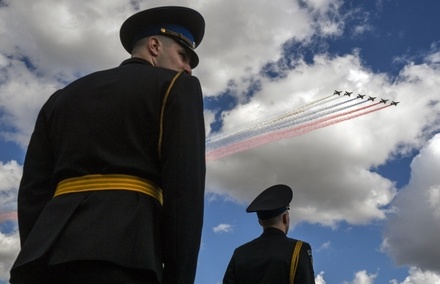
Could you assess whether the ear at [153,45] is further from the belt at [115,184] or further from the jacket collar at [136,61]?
the belt at [115,184]

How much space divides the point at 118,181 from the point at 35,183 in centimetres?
86

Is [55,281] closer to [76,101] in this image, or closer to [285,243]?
[76,101]

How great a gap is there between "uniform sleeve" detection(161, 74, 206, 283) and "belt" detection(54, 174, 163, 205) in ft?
0.40

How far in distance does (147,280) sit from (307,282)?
210 inches

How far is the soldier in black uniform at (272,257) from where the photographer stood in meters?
8.19

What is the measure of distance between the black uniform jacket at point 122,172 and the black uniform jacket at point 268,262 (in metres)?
4.99

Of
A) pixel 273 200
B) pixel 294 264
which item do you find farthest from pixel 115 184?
pixel 273 200

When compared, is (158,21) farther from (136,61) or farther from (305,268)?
(305,268)

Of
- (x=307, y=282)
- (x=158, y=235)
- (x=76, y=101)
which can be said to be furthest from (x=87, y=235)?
(x=307, y=282)

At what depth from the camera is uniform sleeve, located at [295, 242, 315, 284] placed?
813cm

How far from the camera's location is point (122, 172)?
3.45m

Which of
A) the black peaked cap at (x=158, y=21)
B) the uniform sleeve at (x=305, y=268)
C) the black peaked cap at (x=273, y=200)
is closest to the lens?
the black peaked cap at (x=158, y=21)

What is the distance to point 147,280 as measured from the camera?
321cm

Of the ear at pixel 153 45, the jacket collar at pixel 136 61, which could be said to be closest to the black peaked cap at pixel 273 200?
the ear at pixel 153 45
